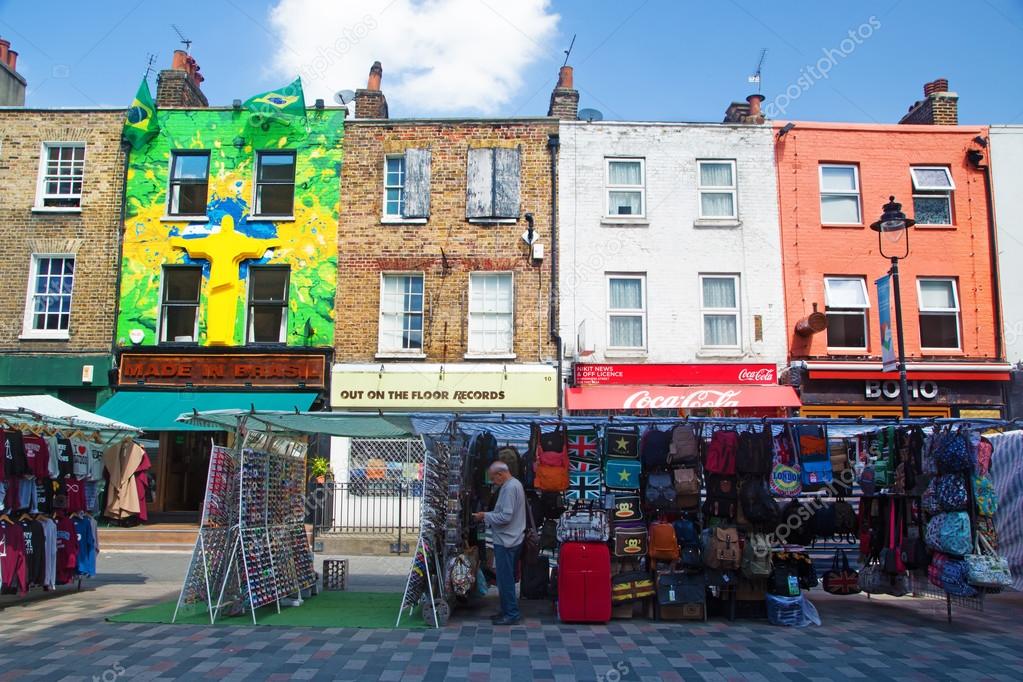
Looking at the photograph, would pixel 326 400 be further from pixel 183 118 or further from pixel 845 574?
pixel 845 574

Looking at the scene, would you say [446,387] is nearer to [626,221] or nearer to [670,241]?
[626,221]

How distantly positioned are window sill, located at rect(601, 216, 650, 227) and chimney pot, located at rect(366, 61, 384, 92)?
6.97m

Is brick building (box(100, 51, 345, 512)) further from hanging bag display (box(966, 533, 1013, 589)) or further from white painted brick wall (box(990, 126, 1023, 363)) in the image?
white painted brick wall (box(990, 126, 1023, 363))

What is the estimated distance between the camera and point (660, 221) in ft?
62.4

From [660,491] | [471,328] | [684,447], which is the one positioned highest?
[471,328]

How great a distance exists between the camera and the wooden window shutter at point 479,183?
62.4 ft

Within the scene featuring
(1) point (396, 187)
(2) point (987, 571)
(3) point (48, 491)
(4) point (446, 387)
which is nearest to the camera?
(2) point (987, 571)

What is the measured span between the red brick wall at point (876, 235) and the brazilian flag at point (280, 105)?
39.0ft

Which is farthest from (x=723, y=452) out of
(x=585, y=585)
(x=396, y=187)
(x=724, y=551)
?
(x=396, y=187)

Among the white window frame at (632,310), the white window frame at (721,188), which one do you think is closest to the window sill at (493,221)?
the white window frame at (632,310)

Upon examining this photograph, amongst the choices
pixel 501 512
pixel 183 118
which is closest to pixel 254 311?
pixel 183 118

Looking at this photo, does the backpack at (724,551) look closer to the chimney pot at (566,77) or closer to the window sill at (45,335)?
the chimney pot at (566,77)

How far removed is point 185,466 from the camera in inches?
766

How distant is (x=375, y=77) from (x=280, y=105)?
2645 mm
